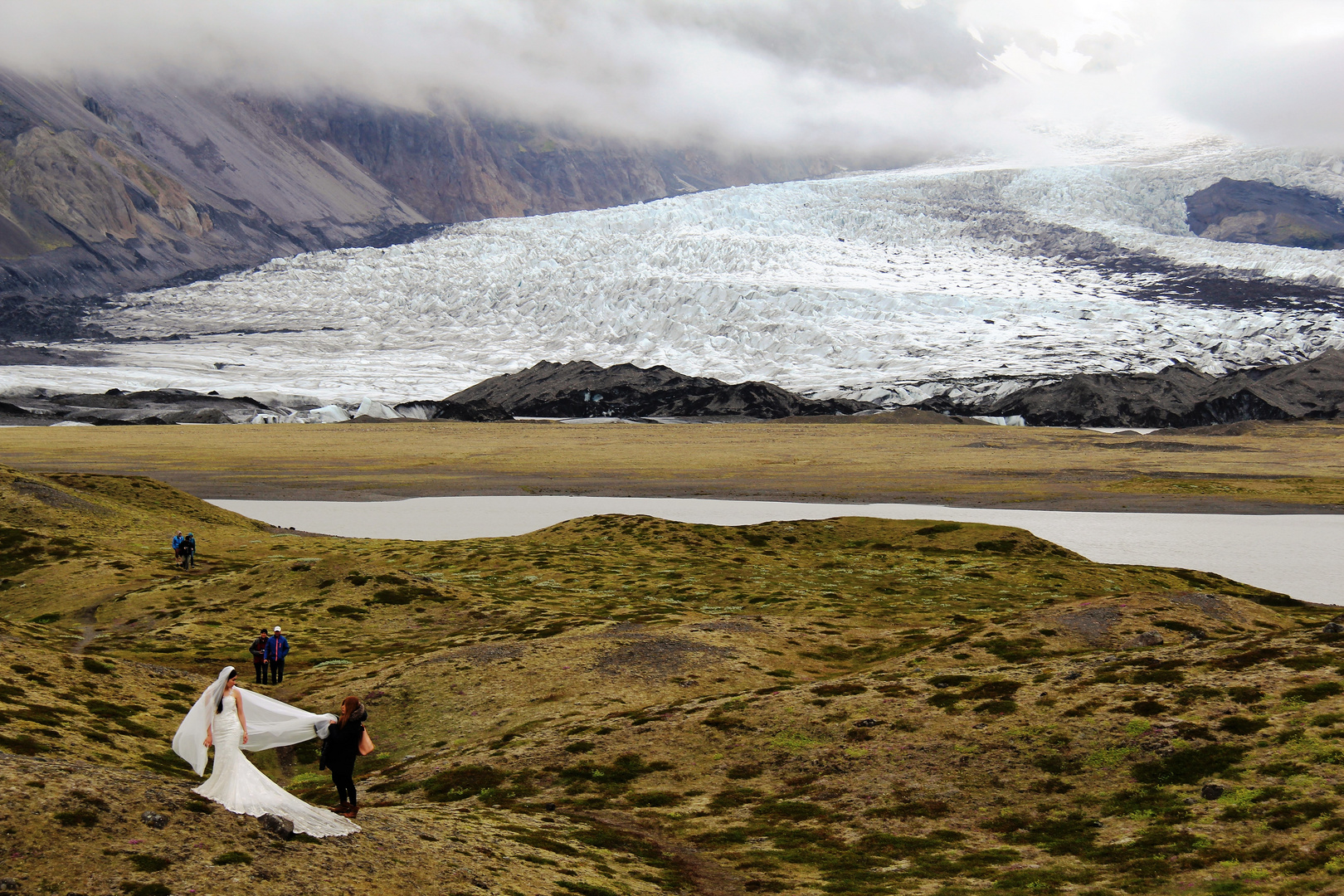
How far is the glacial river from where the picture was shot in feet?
151

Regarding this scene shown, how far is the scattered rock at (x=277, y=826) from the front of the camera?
38.6ft

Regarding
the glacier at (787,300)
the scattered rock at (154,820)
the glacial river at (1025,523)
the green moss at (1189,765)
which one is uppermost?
the glacier at (787,300)

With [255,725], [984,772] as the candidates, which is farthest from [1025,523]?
[255,725]

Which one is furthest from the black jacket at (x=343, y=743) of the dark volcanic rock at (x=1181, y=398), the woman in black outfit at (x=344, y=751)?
the dark volcanic rock at (x=1181, y=398)

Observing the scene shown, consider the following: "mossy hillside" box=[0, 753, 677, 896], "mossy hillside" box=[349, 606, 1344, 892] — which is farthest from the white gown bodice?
"mossy hillside" box=[349, 606, 1344, 892]

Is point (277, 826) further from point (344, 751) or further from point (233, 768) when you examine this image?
point (344, 751)

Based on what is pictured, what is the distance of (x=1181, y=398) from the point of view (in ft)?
425

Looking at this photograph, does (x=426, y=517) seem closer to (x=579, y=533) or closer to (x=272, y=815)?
(x=579, y=533)

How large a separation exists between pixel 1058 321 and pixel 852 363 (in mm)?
33956

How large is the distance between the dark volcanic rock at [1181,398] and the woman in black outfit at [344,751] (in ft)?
418

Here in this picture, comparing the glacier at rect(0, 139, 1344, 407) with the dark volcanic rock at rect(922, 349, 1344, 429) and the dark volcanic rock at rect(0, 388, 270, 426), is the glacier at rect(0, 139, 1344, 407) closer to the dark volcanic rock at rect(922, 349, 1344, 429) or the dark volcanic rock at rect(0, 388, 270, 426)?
the dark volcanic rock at rect(0, 388, 270, 426)

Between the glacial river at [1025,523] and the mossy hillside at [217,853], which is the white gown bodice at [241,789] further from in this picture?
the glacial river at [1025,523]

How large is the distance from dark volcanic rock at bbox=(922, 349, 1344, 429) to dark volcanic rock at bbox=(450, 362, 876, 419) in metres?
20.3

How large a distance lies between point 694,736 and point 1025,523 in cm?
4341
